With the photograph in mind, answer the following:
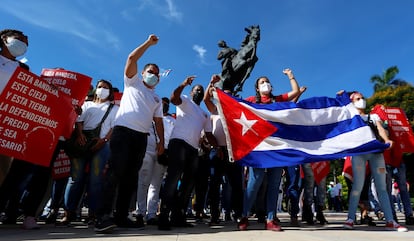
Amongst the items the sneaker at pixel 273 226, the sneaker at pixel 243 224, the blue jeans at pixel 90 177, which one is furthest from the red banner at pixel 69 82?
the sneaker at pixel 273 226

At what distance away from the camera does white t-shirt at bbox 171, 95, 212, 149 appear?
13.9 feet

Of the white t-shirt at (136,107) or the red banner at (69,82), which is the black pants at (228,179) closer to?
the white t-shirt at (136,107)

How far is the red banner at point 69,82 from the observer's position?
464 centimetres

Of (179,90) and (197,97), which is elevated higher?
(197,97)

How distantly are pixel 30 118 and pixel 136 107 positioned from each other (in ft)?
3.88

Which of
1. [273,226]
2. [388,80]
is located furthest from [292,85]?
[388,80]

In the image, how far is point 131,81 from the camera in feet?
12.6

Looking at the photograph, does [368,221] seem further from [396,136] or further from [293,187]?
[396,136]

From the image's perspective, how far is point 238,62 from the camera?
13.3m

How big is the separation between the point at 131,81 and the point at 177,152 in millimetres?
983

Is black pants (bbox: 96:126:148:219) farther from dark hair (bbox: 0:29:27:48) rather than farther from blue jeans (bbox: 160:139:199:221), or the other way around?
dark hair (bbox: 0:29:27:48)

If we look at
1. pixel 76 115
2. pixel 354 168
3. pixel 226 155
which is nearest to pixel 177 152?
pixel 226 155

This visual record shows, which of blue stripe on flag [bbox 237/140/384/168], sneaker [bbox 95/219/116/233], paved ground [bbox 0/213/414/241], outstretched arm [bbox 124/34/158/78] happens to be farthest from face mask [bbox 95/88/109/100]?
blue stripe on flag [bbox 237/140/384/168]

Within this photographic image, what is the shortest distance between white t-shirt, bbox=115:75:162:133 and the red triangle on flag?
105cm
